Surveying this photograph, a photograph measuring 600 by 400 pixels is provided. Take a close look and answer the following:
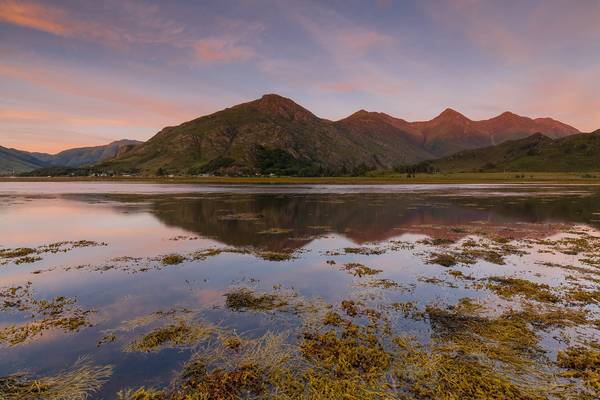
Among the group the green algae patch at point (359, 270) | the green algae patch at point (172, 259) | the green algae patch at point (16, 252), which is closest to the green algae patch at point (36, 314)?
the green algae patch at point (172, 259)

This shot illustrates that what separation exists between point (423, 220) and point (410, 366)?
43.9 m

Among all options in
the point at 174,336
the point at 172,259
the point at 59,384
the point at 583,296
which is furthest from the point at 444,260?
the point at 59,384

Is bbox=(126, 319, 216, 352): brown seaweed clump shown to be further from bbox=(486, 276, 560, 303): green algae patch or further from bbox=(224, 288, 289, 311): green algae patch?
bbox=(486, 276, 560, 303): green algae patch

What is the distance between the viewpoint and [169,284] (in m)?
23.4

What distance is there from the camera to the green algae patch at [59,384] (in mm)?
11492

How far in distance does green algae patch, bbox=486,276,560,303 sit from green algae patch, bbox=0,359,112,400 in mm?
22577

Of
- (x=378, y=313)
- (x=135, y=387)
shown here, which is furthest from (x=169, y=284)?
(x=378, y=313)

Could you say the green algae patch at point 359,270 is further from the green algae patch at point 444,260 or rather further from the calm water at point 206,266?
the green algae patch at point 444,260

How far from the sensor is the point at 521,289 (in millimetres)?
21938

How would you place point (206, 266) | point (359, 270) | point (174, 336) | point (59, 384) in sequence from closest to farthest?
point (59, 384) < point (174, 336) < point (359, 270) < point (206, 266)

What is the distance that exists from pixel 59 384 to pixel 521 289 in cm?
2591

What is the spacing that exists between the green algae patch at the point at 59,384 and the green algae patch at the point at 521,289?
22.6 metres

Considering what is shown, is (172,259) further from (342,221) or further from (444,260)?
(342,221)

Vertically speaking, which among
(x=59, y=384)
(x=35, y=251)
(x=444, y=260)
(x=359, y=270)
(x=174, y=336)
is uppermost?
(x=35, y=251)
